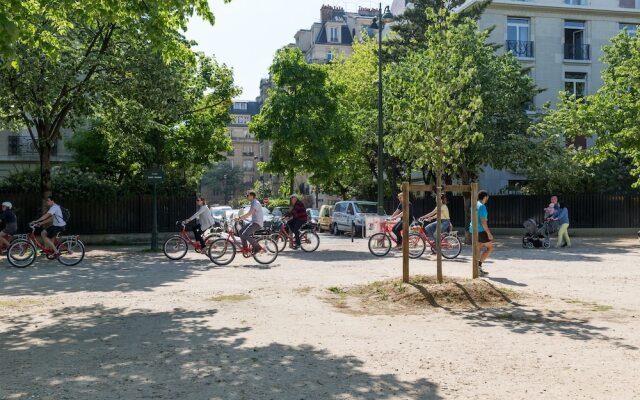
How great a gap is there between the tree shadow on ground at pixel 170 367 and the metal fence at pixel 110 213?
17.9 m

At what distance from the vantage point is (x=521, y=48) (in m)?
37.4

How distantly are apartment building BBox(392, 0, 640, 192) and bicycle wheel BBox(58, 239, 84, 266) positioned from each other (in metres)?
26.0

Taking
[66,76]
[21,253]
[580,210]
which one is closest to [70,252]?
[21,253]

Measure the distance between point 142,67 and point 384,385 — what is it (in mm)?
17307

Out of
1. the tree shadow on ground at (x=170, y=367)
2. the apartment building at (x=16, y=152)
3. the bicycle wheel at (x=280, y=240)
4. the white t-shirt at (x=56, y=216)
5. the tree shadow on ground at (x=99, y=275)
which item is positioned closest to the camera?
the tree shadow on ground at (x=170, y=367)

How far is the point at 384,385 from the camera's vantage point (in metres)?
5.20

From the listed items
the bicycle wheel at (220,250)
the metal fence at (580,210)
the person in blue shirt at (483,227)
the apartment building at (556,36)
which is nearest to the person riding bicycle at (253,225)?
the bicycle wheel at (220,250)

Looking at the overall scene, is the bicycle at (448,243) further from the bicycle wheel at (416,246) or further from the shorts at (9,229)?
the shorts at (9,229)

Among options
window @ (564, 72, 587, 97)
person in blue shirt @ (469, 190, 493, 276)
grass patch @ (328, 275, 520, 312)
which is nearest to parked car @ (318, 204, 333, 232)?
window @ (564, 72, 587, 97)

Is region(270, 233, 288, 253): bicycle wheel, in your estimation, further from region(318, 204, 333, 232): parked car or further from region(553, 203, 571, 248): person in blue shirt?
region(318, 204, 333, 232): parked car

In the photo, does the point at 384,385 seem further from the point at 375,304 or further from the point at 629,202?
the point at 629,202

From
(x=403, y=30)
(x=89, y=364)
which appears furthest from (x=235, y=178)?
(x=89, y=364)

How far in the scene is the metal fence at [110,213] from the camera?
24.0m

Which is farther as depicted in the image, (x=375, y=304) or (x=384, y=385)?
(x=375, y=304)
